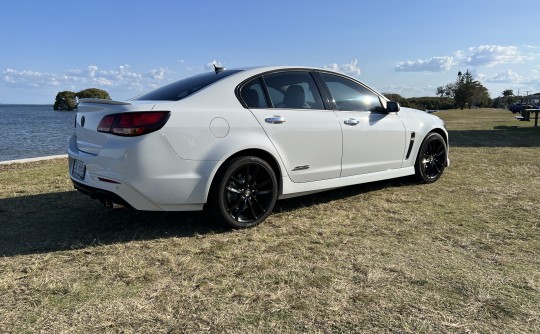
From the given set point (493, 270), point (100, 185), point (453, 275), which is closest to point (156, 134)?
point (100, 185)

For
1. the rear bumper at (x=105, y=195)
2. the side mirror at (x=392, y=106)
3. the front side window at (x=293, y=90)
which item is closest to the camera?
the rear bumper at (x=105, y=195)

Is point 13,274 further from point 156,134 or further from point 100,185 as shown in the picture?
point 156,134

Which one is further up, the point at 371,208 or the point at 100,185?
the point at 100,185

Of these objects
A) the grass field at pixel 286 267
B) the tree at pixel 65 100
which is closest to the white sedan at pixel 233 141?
the grass field at pixel 286 267

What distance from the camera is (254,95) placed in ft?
13.4

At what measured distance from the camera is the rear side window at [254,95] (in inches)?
158

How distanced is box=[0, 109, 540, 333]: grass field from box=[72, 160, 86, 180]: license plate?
556 millimetres

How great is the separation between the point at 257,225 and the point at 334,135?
1.30m

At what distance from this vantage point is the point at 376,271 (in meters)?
3.03

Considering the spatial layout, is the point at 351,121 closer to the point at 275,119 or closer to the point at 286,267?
the point at 275,119

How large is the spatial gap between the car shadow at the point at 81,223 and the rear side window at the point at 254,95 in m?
1.20

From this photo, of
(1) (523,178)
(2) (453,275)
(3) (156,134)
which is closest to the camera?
(2) (453,275)

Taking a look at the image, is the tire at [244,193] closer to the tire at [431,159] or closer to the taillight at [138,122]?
the taillight at [138,122]

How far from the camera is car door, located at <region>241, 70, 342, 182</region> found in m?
4.09
